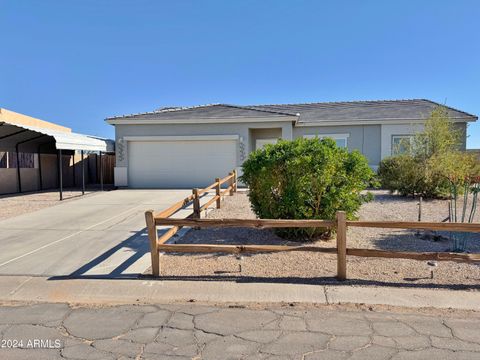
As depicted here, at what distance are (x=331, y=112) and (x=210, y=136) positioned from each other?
299 inches

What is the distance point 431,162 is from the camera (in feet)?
39.5

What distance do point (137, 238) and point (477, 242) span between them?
6711 mm

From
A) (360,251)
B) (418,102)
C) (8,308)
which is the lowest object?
(8,308)

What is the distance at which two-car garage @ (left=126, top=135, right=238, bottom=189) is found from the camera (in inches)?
688

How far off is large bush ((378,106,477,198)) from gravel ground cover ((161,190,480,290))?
17.5 feet

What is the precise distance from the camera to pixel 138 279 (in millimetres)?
4949

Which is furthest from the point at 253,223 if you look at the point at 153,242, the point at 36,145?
the point at 36,145

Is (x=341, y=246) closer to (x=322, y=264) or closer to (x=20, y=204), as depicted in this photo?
(x=322, y=264)

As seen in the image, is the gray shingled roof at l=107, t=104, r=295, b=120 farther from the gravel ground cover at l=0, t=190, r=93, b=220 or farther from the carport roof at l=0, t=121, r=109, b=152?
the gravel ground cover at l=0, t=190, r=93, b=220

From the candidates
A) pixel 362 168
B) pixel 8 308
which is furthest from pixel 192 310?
pixel 362 168

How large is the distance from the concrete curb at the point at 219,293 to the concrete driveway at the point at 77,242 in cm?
48

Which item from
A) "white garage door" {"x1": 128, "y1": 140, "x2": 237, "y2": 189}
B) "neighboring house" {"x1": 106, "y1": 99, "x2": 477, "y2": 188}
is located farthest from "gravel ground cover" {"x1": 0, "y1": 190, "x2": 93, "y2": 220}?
"neighboring house" {"x1": 106, "y1": 99, "x2": 477, "y2": 188}

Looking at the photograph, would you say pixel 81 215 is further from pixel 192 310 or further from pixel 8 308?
pixel 192 310

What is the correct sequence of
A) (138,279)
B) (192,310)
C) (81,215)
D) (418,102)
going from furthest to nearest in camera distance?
(418,102) → (81,215) → (138,279) → (192,310)
